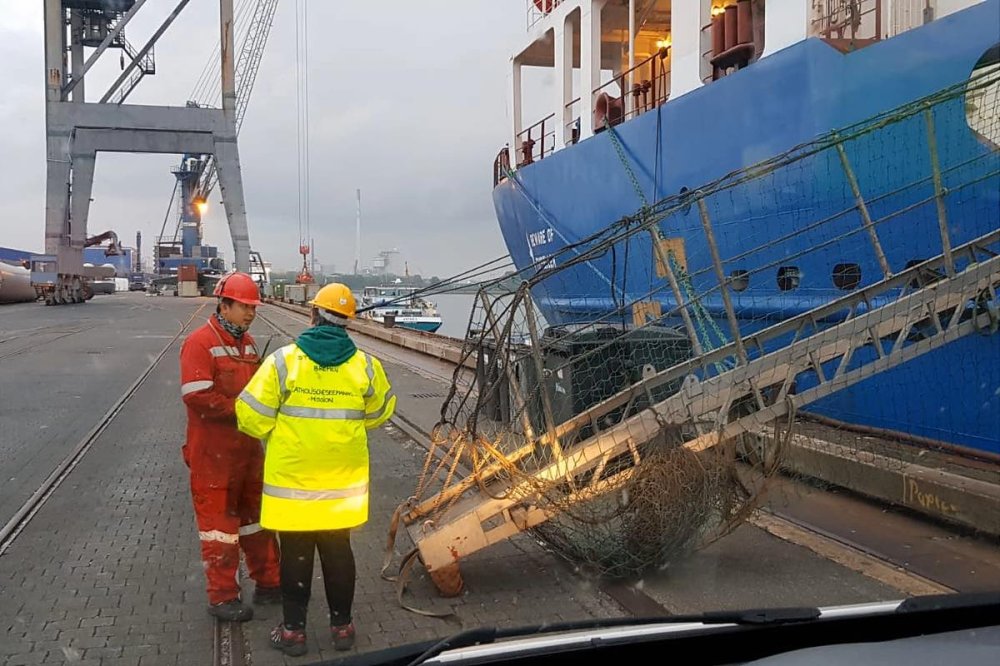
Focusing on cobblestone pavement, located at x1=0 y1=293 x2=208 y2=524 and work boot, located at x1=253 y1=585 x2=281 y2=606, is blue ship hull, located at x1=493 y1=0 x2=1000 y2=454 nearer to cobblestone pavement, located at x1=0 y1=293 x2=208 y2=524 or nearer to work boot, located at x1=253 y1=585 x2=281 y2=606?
work boot, located at x1=253 y1=585 x2=281 y2=606

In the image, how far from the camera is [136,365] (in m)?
15.3

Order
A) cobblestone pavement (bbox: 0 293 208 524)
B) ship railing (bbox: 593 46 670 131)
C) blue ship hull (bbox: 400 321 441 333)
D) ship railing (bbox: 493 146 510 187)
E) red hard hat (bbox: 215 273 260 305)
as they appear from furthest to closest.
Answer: blue ship hull (bbox: 400 321 441 333)
ship railing (bbox: 493 146 510 187)
ship railing (bbox: 593 46 670 131)
cobblestone pavement (bbox: 0 293 208 524)
red hard hat (bbox: 215 273 260 305)

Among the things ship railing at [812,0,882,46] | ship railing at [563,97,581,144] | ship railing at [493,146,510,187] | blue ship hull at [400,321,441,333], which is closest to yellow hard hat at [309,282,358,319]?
ship railing at [812,0,882,46]

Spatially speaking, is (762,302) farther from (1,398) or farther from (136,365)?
(136,365)

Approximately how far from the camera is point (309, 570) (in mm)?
3635

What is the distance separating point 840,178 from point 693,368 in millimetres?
3680

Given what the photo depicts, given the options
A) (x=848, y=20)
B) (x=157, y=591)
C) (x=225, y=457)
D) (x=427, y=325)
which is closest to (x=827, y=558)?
(x=225, y=457)

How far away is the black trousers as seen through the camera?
362 cm

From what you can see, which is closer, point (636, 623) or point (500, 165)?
point (636, 623)

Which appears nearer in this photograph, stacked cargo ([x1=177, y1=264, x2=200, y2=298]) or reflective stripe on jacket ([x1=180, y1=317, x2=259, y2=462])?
reflective stripe on jacket ([x1=180, y1=317, x2=259, y2=462])

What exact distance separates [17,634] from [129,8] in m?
44.1

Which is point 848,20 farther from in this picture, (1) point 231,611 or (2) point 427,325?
(2) point 427,325

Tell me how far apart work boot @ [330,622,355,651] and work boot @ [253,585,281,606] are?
2.14 feet

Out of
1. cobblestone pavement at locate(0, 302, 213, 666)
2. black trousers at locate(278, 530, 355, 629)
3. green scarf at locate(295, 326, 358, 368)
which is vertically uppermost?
green scarf at locate(295, 326, 358, 368)
